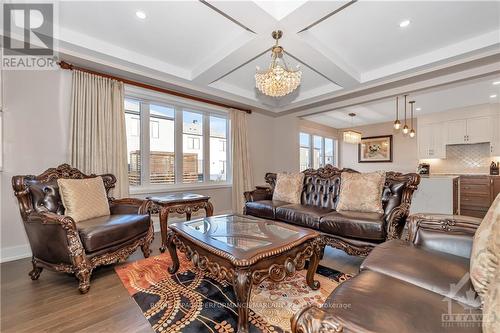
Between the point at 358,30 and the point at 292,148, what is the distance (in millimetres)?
3550

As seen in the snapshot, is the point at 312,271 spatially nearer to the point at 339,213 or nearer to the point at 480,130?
the point at 339,213

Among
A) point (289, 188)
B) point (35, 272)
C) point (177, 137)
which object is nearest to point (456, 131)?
point (289, 188)

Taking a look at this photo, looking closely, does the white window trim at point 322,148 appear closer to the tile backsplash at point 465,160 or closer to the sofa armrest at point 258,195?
the tile backsplash at point 465,160

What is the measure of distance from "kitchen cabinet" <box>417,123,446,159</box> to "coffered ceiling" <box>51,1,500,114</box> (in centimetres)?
371

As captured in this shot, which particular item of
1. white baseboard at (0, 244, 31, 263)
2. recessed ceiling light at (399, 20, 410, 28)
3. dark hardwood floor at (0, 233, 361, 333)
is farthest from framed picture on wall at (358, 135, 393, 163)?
white baseboard at (0, 244, 31, 263)

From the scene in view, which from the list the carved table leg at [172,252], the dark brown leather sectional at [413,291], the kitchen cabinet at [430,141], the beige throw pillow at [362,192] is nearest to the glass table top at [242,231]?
the carved table leg at [172,252]

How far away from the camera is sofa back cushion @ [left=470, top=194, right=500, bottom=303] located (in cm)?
100

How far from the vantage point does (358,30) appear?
2.60 meters

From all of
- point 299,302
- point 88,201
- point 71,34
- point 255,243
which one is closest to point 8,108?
point 71,34

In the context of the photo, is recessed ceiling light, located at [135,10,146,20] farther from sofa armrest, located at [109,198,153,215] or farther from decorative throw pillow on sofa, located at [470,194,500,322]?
decorative throw pillow on sofa, located at [470,194,500,322]

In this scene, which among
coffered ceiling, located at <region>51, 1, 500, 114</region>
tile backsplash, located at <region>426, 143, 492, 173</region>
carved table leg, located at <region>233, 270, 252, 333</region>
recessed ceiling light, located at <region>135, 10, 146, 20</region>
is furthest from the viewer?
tile backsplash, located at <region>426, 143, 492, 173</region>

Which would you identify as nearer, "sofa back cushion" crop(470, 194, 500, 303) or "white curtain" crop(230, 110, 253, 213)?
"sofa back cushion" crop(470, 194, 500, 303)

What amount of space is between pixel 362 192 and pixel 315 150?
5.24 meters

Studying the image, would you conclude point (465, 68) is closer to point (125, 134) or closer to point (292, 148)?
point (292, 148)
